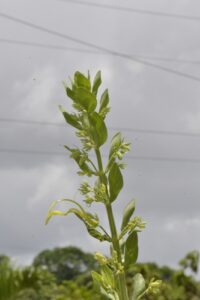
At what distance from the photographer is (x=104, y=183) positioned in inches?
52.2

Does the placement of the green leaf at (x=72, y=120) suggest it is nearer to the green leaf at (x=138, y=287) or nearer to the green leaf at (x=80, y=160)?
the green leaf at (x=80, y=160)

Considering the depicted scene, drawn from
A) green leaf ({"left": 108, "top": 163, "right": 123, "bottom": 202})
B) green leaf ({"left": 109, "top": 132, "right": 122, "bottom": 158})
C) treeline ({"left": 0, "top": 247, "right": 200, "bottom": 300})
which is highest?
treeline ({"left": 0, "top": 247, "right": 200, "bottom": 300})

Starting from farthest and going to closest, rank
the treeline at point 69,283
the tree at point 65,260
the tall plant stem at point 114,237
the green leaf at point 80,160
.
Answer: the tree at point 65,260, the treeline at point 69,283, the green leaf at point 80,160, the tall plant stem at point 114,237

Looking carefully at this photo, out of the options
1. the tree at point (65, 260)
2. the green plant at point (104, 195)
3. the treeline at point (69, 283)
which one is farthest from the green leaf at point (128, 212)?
the tree at point (65, 260)

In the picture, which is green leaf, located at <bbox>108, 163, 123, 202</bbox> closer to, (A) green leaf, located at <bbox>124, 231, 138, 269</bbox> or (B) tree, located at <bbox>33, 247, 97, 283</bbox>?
(A) green leaf, located at <bbox>124, 231, 138, 269</bbox>

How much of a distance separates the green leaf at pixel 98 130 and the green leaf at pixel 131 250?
0.18 meters

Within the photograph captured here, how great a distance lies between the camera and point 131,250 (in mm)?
1301

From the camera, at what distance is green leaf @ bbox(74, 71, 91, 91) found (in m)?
1.44

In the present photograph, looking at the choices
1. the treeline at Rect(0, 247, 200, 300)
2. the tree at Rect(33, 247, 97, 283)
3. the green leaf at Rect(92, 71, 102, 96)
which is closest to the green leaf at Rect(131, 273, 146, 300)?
the green leaf at Rect(92, 71, 102, 96)

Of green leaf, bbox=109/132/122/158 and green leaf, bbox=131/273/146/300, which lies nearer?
green leaf, bbox=131/273/146/300

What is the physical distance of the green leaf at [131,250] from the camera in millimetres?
1274

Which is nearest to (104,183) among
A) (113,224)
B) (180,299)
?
(113,224)

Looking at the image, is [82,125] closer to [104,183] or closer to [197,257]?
[104,183]

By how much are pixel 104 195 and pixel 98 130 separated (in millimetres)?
124
